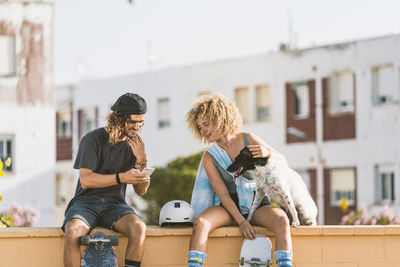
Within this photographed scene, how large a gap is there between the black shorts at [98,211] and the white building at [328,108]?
27401mm

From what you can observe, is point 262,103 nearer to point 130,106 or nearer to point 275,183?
point 275,183

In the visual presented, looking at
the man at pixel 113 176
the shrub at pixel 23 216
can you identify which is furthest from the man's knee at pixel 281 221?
the shrub at pixel 23 216

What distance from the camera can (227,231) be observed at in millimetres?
8695

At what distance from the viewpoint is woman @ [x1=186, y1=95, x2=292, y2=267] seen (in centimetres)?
845

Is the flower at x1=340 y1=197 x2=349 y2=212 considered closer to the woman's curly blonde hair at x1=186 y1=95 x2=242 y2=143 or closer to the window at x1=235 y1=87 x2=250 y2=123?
the window at x1=235 y1=87 x2=250 y2=123

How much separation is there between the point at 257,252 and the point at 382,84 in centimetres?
2805

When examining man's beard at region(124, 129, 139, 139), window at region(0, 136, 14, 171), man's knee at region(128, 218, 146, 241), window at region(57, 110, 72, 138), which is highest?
window at region(57, 110, 72, 138)

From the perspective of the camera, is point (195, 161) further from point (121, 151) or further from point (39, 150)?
point (121, 151)

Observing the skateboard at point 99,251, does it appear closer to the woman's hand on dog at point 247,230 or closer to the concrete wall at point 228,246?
the concrete wall at point 228,246

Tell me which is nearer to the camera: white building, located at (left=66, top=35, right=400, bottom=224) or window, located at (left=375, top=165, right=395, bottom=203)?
window, located at (left=375, top=165, right=395, bottom=203)

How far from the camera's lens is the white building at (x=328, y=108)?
3534 cm

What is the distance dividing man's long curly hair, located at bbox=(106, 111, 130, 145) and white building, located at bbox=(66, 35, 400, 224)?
2740 cm

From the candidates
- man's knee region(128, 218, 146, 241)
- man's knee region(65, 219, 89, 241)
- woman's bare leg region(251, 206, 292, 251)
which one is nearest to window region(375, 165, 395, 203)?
woman's bare leg region(251, 206, 292, 251)

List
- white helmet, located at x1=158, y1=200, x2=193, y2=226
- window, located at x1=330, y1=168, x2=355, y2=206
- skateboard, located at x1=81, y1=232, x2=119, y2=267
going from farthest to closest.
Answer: window, located at x1=330, y1=168, x2=355, y2=206 → white helmet, located at x1=158, y1=200, x2=193, y2=226 → skateboard, located at x1=81, y1=232, x2=119, y2=267
